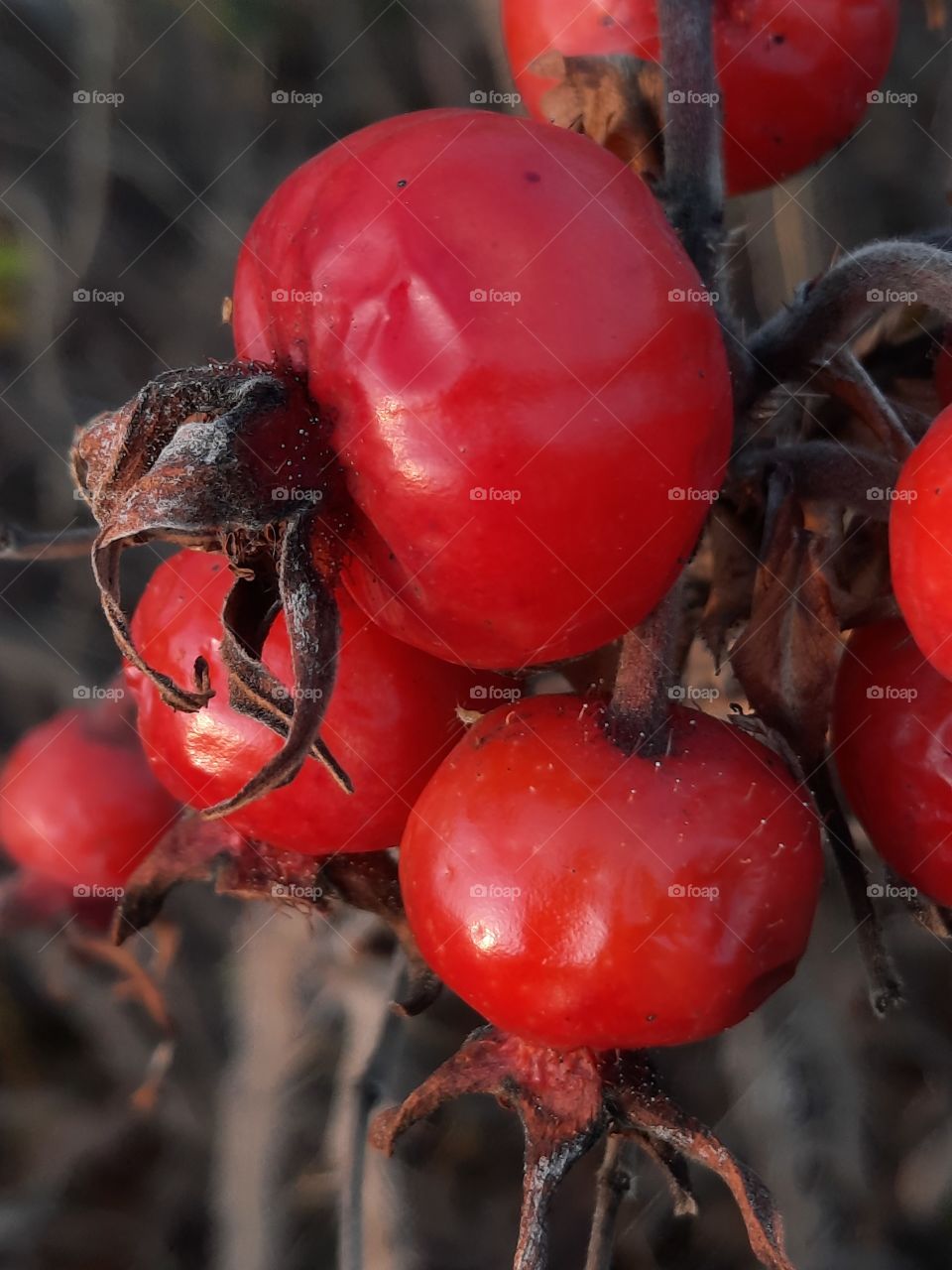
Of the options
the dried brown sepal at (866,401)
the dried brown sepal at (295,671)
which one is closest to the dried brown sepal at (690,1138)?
the dried brown sepal at (295,671)

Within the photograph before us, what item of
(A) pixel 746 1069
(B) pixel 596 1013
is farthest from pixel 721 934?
(A) pixel 746 1069

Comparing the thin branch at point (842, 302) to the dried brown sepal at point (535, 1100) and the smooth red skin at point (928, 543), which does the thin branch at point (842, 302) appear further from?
the dried brown sepal at point (535, 1100)

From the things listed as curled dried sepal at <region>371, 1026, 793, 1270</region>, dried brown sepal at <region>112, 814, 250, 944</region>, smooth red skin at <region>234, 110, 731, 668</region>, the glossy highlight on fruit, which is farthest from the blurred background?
smooth red skin at <region>234, 110, 731, 668</region>

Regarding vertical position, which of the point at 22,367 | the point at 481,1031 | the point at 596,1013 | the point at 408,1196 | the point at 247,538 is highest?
the point at 247,538

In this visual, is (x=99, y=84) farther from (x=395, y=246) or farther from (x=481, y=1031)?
(x=481, y=1031)

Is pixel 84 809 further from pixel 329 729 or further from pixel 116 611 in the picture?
pixel 116 611

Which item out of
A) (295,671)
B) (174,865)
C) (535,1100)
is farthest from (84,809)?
(295,671)

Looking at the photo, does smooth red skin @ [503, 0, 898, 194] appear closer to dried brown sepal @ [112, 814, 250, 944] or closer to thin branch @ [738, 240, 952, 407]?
thin branch @ [738, 240, 952, 407]

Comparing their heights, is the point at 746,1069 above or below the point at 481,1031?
below
